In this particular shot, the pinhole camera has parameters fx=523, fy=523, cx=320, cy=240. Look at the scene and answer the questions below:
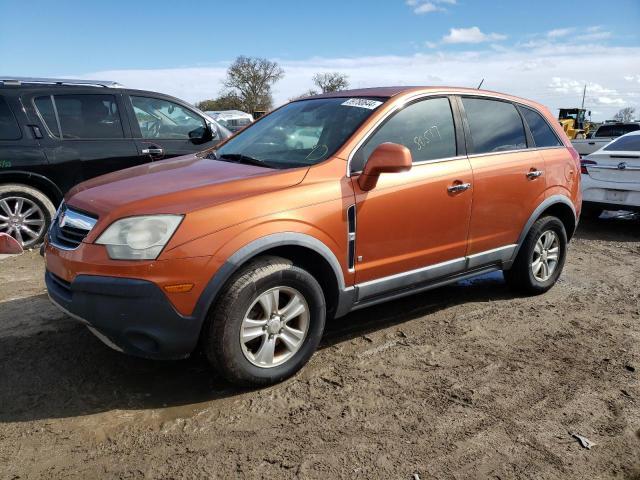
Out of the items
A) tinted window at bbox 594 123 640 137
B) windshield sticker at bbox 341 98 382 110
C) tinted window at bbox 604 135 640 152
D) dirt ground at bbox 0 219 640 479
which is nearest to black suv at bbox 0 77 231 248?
dirt ground at bbox 0 219 640 479

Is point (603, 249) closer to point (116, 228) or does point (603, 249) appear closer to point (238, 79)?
point (116, 228)

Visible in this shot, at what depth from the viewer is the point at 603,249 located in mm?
6809

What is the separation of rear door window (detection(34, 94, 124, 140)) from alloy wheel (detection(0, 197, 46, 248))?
86 cm

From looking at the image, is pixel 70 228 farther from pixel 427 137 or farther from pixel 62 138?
pixel 62 138

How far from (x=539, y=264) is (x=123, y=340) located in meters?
3.66

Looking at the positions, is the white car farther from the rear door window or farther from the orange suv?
the rear door window

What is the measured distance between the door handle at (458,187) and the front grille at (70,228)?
2.36 metres

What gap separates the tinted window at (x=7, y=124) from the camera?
559 centimetres

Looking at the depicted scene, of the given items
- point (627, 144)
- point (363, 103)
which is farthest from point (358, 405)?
point (627, 144)

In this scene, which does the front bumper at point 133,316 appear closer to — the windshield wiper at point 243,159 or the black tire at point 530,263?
the windshield wiper at point 243,159

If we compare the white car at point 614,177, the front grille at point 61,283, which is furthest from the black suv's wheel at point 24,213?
the white car at point 614,177

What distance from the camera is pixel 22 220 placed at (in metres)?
5.73

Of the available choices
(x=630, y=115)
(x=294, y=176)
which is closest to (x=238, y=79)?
(x=630, y=115)

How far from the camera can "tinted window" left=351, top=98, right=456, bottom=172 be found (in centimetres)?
353
